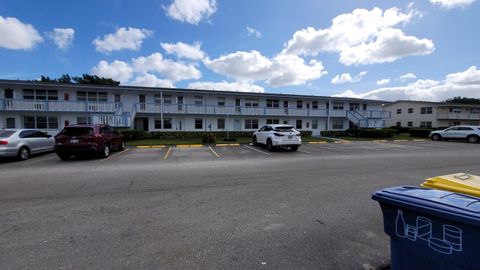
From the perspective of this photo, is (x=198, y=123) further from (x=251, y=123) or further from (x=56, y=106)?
(x=56, y=106)

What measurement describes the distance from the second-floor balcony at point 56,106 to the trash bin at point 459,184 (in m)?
23.7

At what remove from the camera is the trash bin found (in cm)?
235

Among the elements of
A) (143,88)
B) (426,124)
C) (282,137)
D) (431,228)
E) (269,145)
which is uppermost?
(143,88)

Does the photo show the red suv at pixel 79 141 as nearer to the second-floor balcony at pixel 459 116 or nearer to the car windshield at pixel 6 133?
the car windshield at pixel 6 133

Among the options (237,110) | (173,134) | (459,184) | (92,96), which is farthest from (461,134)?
(92,96)

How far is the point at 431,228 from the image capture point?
1.89 m

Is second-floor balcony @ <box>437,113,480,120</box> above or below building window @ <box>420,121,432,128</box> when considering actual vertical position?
above

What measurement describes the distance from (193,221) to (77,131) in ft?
31.2

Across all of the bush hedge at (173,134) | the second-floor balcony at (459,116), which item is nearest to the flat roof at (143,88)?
the bush hedge at (173,134)

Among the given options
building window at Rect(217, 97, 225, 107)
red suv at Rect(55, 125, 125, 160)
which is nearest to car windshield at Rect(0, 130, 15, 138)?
red suv at Rect(55, 125, 125, 160)

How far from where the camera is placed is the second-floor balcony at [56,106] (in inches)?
794

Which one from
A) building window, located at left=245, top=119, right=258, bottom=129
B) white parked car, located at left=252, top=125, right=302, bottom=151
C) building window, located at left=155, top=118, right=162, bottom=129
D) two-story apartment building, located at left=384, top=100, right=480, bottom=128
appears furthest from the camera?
two-story apartment building, located at left=384, top=100, right=480, bottom=128

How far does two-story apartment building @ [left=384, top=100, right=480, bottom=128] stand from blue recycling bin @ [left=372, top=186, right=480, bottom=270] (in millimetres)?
49403

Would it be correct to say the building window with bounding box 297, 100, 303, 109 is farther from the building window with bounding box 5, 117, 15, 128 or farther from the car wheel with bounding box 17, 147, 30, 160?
the building window with bounding box 5, 117, 15, 128
